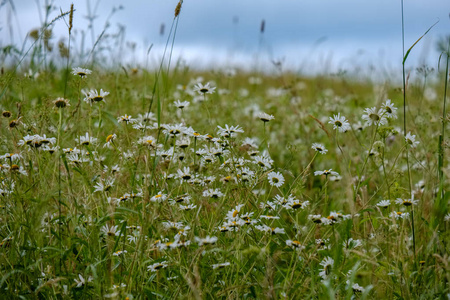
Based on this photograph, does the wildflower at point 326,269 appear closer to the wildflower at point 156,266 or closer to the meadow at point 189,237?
the meadow at point 189,237

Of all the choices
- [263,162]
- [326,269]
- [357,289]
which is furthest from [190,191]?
[357,289]

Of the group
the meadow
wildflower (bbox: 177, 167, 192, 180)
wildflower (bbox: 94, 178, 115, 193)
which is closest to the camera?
the meadow

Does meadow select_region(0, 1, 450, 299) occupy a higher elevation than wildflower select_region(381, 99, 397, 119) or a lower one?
lower

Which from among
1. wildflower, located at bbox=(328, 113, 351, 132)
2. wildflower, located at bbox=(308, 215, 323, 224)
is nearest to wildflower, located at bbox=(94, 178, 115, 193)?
wildflower, located at bbox=(308, 215, 323, 224)

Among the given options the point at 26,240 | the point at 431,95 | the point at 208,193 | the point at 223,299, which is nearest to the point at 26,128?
the point at 26,240

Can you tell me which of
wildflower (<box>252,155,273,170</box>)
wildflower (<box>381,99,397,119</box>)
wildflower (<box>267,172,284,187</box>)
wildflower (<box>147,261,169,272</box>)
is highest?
wildflower (<box>381,99,397,119</box>)

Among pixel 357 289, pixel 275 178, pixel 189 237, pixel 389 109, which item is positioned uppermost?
pixel 389 109

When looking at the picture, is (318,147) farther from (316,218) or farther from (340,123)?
(316,218)

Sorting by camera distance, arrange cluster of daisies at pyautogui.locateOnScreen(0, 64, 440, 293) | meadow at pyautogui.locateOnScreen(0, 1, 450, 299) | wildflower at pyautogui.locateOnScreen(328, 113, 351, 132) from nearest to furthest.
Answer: meadow at pyautogui.locateOnScreen(0, 1, 450, 299), cluster of daisies at pyautogui.locateOnScreen(0, 64, 440, 293), wildflower at pyautogui.locateOnScreen(328, 113, 351, 132)

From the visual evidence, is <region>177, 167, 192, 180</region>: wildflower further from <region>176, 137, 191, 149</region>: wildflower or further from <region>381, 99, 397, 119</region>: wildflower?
<region>381, 99, 397, 119</region>: wildflower

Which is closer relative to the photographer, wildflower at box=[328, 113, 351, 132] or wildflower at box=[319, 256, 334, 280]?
wildflower at box=[319, 256, 334, 280]

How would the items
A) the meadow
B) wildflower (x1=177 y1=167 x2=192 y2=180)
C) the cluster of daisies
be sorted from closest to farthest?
the meadow, the cluster of daisies, wildflower (x1=177 y1=167 x2=192 y2=180)

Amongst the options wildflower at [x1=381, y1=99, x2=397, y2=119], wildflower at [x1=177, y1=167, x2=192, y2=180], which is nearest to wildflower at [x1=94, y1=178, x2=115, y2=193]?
wildflower at [x1=177, y1=167, x2=192, y2=180]

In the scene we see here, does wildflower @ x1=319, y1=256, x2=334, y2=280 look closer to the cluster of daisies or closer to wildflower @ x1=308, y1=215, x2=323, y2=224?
the cluster of daisies
